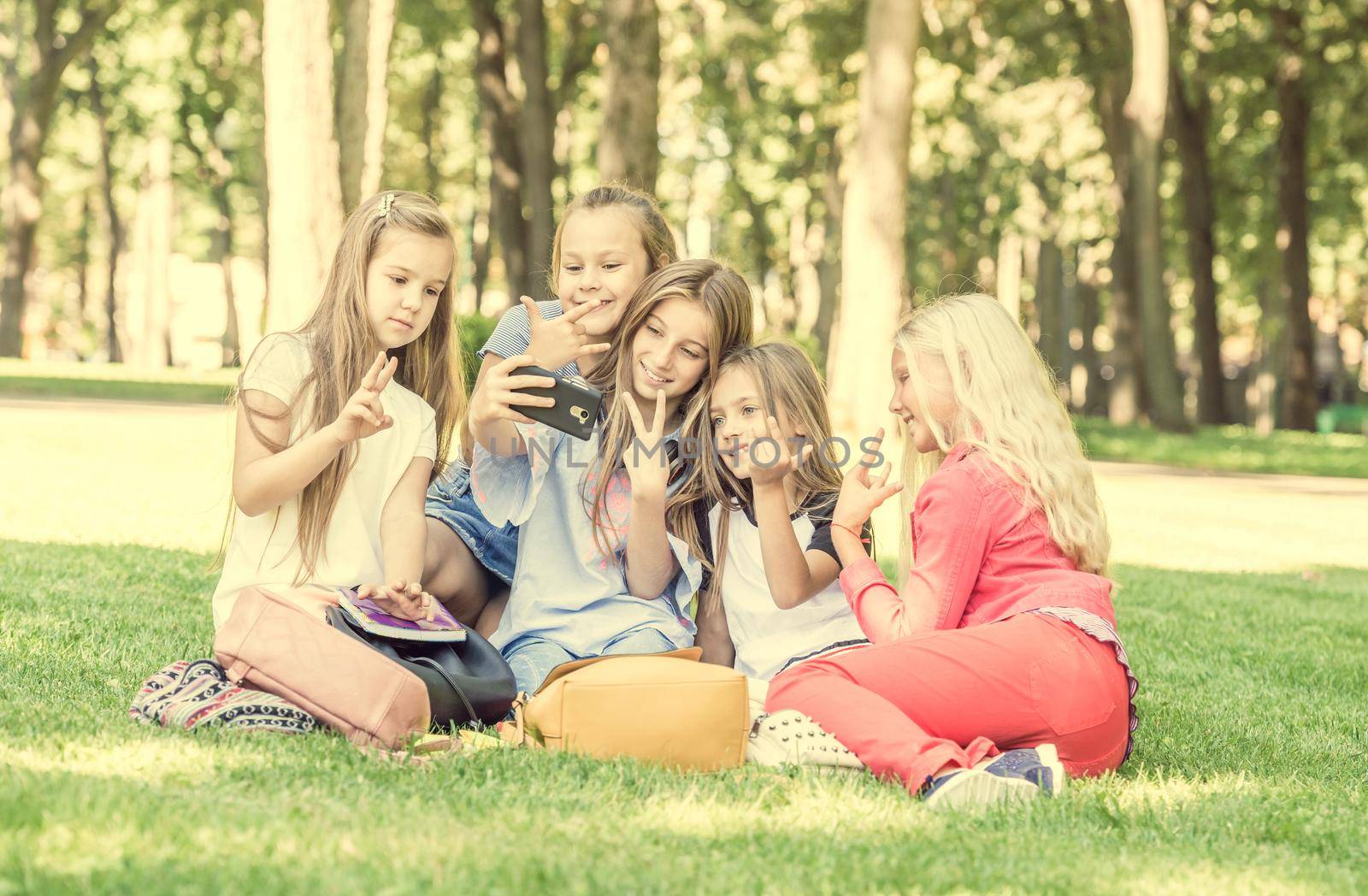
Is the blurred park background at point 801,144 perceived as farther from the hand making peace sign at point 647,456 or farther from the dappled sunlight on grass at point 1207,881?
the dappled sunlight on grass at point 1207,881

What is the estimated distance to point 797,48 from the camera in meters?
21.1

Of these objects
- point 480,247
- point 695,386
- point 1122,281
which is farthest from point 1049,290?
point 695,386

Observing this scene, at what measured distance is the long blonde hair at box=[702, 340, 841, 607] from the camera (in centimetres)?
436

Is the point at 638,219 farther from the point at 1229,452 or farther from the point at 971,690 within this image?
the point at 1229,452

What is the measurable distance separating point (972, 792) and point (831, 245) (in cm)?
2454

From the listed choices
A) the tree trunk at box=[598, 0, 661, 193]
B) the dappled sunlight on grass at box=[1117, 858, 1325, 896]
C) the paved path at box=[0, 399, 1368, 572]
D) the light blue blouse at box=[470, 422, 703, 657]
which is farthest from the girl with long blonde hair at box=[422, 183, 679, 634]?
the tree trunk at box=[598, 0, 661, 193]

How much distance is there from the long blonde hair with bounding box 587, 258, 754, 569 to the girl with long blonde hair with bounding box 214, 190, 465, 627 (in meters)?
0.54

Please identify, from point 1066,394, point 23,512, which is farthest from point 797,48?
point 1066,394

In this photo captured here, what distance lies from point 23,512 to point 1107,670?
6.85 metres

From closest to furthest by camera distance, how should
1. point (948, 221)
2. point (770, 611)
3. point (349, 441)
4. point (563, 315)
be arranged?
point (349, 441), point (770, 611), point (563, 315), point (948, 221)

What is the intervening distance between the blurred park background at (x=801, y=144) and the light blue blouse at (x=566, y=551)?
24.0 ft

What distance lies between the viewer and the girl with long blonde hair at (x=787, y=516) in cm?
427

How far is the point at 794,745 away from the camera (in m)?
3.71

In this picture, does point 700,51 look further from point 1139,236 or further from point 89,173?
point 89,173
